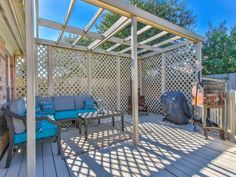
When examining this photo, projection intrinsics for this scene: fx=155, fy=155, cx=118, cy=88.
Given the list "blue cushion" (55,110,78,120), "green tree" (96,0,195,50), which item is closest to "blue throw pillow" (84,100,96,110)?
"blue cushion" (55,110,78,120)

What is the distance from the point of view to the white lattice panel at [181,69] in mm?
5102

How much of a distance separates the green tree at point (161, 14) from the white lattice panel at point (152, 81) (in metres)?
2.02

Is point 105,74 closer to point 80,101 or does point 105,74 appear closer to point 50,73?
point 80,101

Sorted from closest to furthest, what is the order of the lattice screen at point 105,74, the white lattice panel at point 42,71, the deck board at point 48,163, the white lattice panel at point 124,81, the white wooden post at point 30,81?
the white wooden post at point 30,81
the deck board at point 48,163
the white lattice panel at point 42,71
the lattice screen at point 105,74
the white lattice panel at point 124,81

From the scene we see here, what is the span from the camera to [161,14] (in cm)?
873

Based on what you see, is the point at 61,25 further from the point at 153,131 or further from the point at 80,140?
the point at 153,131

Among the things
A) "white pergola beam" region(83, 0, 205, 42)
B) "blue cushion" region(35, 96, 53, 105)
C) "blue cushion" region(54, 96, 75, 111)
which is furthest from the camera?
"blue cushion" region(54, 96, 75, 111)

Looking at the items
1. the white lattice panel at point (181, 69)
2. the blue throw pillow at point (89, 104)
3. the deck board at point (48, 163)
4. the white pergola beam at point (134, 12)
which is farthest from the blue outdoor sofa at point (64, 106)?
the white lattice panel at point (181, 69)

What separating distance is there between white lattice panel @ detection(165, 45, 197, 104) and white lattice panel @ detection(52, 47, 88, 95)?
314cm

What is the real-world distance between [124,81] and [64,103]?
114 inches

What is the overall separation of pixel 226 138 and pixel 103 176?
2.79 meters

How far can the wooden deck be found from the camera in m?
2.03

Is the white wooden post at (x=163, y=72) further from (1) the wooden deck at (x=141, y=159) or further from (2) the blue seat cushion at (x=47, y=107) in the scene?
(2) the blue seat cushion at (x=47, y=107)

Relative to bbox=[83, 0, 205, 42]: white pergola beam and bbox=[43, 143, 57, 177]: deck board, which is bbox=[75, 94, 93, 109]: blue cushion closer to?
bbox=[43, 143, 57, 177]: deck board
